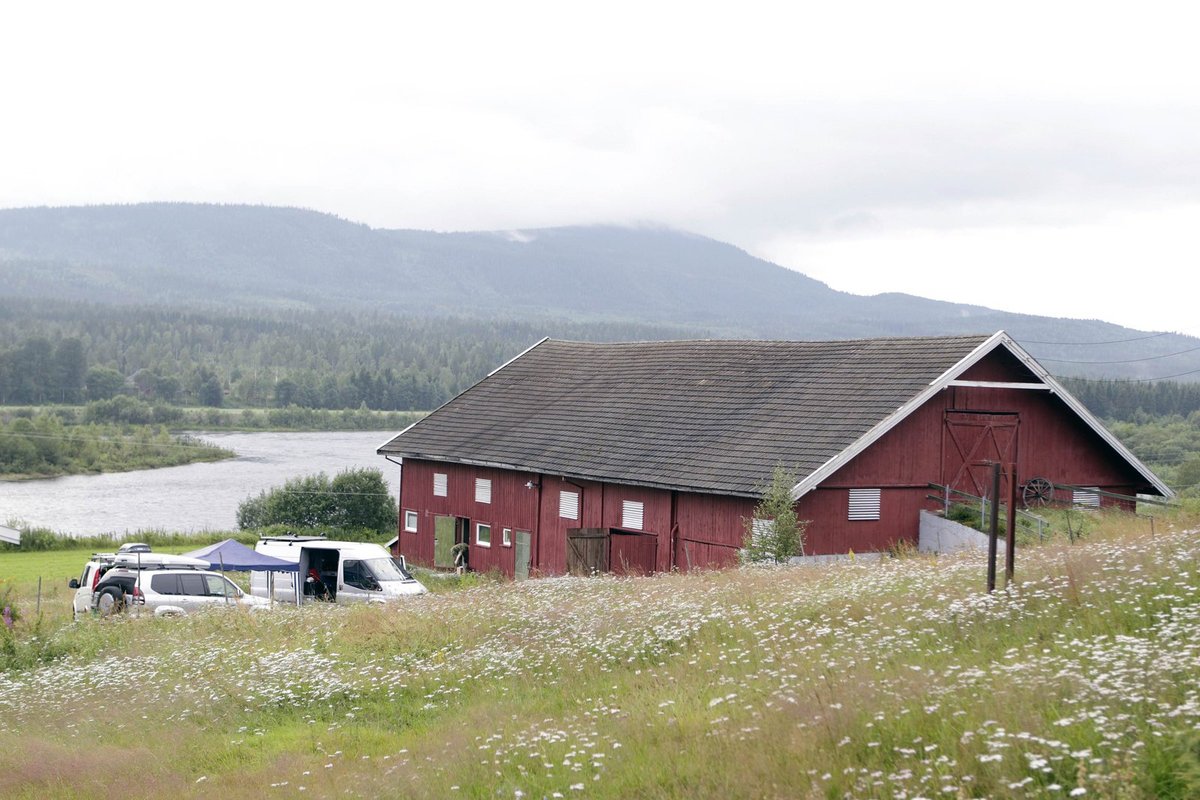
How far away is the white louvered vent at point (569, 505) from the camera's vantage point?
31641 millimetres

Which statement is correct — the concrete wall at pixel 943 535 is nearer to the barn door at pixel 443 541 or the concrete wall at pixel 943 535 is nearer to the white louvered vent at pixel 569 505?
the white louvered vent at pixel 569 505

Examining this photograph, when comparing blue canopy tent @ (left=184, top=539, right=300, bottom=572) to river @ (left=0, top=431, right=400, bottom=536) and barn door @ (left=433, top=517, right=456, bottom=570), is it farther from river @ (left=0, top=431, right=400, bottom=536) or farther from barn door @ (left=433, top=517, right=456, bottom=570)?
river @ (left=0, top=431, right=400, bottom=536)

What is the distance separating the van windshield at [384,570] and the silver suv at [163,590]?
2543 mm

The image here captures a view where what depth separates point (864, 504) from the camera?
2739cm

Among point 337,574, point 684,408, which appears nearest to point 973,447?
point 684,408

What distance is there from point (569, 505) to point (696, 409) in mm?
4094

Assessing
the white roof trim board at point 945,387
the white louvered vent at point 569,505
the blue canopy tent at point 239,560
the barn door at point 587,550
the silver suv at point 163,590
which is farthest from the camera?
the white louvered vent at point 569,505

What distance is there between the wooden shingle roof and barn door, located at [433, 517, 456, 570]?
192 centimetres

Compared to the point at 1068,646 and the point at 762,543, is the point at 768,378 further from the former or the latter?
the point at 1068,646

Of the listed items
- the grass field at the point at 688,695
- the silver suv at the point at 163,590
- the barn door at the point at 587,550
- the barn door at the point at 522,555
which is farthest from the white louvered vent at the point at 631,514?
the grass field at the point at 688,695

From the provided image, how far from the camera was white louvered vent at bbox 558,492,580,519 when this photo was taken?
104 ft

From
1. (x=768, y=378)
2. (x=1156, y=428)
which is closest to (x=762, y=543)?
(x=768, y=378)

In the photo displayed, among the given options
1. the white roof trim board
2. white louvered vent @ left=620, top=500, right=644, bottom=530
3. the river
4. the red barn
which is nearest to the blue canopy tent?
the red barn

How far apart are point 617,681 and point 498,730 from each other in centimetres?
154
